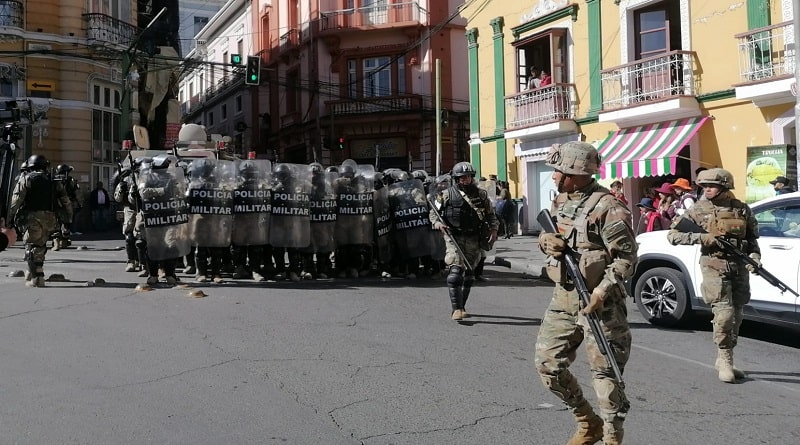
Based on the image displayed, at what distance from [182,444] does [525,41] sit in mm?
18225

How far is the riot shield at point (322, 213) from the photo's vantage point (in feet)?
36.6

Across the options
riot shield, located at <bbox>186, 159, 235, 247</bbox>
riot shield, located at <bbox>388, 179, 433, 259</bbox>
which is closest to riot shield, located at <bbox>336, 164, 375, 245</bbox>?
riot shield, located at <bbox>388, 179, 433, 259</bbox>

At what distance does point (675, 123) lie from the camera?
1658 cm

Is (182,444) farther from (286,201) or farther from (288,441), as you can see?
(286,201)

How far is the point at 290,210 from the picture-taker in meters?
10.9

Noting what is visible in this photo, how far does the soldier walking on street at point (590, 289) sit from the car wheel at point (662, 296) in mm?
4249

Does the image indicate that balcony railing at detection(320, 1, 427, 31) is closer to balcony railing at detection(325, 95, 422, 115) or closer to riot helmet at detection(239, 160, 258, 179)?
balcony railing at detection(325, 95, 422, 115)

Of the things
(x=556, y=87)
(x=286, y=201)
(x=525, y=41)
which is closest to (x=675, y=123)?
(x=556, y=87)

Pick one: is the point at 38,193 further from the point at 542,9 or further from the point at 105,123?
the point at 105,123

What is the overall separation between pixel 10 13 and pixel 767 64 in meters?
23.5

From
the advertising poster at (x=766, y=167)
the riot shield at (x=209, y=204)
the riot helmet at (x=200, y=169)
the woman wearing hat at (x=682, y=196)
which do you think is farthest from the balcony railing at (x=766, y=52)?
the riot helmet at (x=200, y=169)

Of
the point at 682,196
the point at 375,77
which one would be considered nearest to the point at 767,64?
the point at 682,196

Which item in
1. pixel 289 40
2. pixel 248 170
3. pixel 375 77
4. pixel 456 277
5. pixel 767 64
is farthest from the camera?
pixel 289 40

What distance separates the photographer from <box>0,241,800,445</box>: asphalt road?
443 cm
